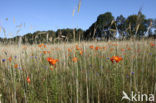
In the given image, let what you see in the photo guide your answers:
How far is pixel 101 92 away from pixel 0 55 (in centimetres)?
273

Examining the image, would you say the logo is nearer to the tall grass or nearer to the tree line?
the tall grass

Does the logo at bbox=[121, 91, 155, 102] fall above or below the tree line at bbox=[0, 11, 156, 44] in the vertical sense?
below

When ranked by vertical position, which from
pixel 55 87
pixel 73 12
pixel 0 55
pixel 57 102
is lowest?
pixel 57 102

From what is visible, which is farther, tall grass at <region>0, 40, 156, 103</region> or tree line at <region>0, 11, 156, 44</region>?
tall grass at <region>0, 40, 156, 103</region>

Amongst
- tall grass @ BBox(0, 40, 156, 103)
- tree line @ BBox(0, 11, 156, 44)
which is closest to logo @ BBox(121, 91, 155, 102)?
tall grass @ BBox(0, 40, 156, 103)

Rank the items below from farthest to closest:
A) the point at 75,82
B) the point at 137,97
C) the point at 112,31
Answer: the point at 112,31, the point at 75,82, the point at 137,97

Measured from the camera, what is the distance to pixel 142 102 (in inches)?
45.1

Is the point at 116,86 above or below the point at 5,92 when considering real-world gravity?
above

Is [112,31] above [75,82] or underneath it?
A: above

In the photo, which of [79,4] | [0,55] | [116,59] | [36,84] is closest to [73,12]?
[79,4]

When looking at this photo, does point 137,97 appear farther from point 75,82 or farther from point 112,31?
point 112,31

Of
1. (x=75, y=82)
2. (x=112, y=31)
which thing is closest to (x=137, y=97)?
(x=75, y=82)

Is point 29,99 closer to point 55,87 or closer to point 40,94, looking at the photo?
point 40,94

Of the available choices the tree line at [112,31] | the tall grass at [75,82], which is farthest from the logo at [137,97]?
the tree line at [112,31]
